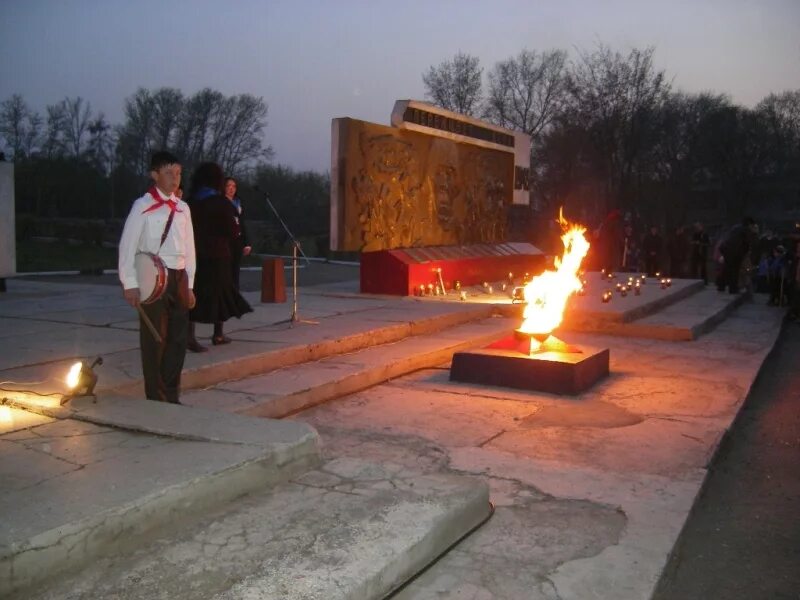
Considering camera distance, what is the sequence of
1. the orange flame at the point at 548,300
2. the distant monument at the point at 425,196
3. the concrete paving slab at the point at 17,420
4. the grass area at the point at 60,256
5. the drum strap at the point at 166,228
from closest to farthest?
1. the concrete paving slab at the point at 17,420
2. the drum strap at the point at 166,228
3. the orange flame at the point at 548,300
4. the distant monument at the point at 425,196
5. the grass area at the point at 60,256

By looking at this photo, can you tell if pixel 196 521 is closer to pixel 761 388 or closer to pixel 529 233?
pixel 761 388

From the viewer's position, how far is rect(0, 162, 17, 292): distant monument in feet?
37.7

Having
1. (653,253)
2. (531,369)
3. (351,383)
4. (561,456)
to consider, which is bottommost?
(561,456)

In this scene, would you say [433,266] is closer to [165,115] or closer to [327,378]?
[327,378]

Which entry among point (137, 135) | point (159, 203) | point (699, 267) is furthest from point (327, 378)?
point (137, 135)

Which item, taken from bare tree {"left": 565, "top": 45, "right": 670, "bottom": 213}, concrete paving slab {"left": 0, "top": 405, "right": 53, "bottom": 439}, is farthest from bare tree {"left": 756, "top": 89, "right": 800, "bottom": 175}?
concrete paving slab {"left": 0, "top": 405, "right": 53, "bottom": 439}

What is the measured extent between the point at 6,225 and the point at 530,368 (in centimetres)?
901

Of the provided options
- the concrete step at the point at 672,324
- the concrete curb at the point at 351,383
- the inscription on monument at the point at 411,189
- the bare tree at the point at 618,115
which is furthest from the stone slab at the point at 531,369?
the bare tree at the point at 618,115

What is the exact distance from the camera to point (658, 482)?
4430 mm

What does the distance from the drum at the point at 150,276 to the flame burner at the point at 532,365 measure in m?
3.26

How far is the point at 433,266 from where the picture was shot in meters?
12.8

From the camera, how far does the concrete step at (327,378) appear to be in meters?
5.70

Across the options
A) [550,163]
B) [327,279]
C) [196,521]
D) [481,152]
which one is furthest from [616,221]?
[550,163]

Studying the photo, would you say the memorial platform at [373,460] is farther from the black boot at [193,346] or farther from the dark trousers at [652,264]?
the dark trousers at [652,264]
